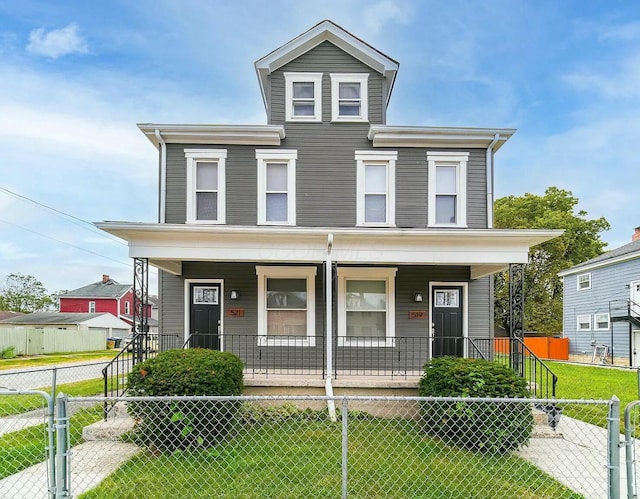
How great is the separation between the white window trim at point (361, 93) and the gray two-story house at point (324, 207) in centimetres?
3

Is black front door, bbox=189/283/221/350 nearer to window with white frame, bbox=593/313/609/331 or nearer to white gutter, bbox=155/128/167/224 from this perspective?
white gutter, bbox=155/128/167/224

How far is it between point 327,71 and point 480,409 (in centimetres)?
855

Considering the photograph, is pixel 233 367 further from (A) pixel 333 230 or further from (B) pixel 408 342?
(B) pixel 408 342

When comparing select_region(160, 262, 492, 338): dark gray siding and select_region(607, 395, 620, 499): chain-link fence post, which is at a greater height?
select_region(160, 262, 492, 338): dark gray siding

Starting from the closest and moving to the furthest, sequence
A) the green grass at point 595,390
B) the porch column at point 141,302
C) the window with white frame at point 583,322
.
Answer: the porch column at point 141,302
the green grass at point 595,390
the window with white frame at point 583,322

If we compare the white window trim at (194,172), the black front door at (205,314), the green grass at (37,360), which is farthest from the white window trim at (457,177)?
the green grass at (37,360)

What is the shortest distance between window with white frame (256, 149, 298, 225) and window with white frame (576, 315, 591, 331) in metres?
20.6

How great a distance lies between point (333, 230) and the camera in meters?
8.06

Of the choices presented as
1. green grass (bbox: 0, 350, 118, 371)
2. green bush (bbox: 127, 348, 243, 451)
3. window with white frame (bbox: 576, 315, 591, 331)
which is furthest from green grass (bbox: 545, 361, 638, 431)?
green grass (bbox: 0, 350, 118, 371)

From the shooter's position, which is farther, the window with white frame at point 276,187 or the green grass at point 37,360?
the green grass at point 37,360

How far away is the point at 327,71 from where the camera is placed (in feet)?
36.0

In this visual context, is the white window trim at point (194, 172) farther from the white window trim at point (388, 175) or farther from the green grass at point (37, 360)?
the green grass at point (37, 360)

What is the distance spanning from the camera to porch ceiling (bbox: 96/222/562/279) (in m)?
8.16

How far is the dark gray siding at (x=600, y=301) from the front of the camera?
2048cm
